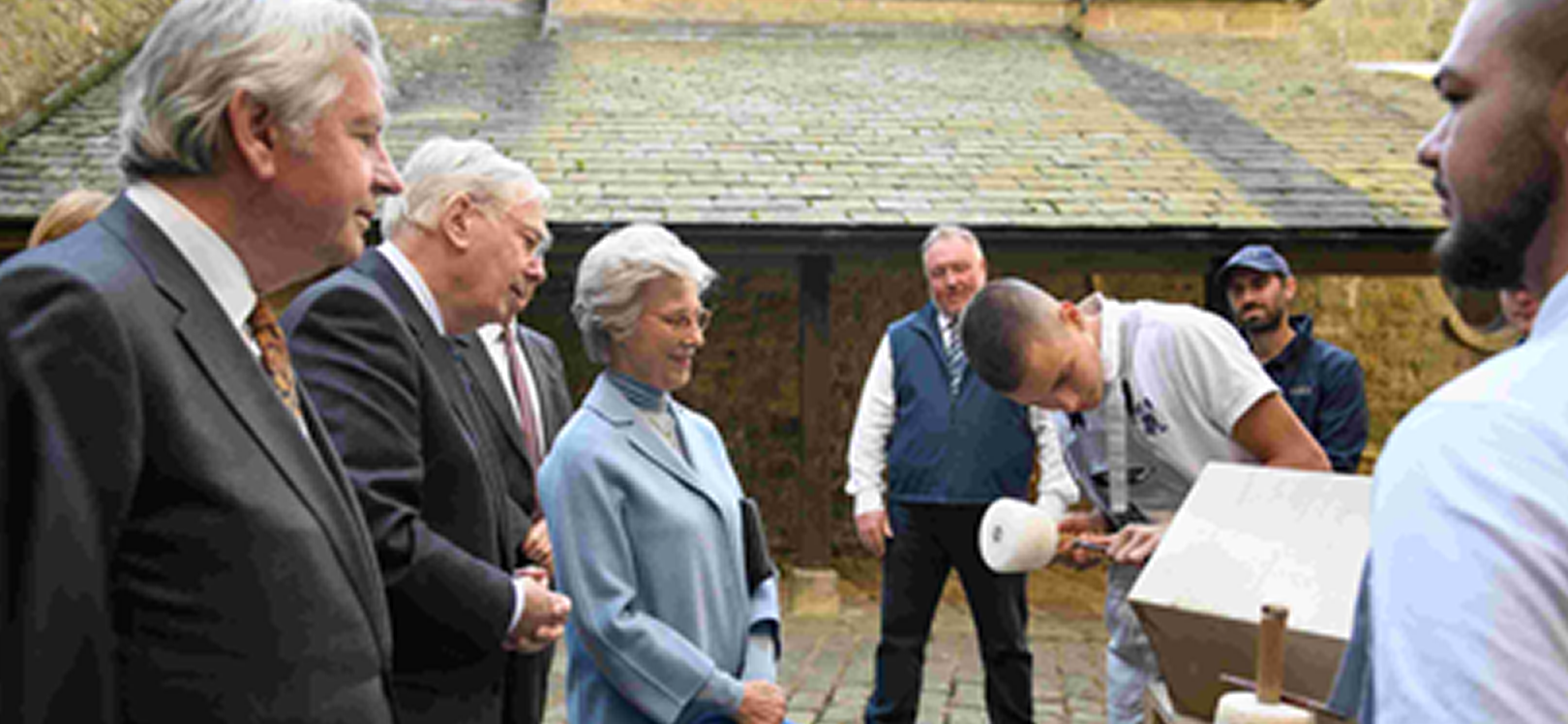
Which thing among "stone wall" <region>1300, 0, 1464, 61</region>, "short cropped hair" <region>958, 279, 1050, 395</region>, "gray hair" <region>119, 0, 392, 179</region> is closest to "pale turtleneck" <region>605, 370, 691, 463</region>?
"short cropped hair" <region>958, 279, 1050, 395</region>

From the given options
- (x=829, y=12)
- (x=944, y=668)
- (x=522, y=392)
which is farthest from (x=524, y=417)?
(x=829, y=12)

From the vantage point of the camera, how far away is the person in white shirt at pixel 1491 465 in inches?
29.6

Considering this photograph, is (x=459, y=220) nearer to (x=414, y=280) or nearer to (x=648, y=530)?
(x=414, y=280)

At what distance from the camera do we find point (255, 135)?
1321mm

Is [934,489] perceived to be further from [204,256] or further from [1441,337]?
[1441,337]

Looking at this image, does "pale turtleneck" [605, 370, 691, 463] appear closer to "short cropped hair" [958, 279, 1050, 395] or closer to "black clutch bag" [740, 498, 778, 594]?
"black clutch bag" [740, 498, 778, 594]

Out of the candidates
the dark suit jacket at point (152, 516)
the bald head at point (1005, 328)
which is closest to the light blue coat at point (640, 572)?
the bald head at point (1005, 328)

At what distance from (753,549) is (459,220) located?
36.2 inches

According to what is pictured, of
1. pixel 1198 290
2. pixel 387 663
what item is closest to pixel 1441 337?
pixel 1198 290

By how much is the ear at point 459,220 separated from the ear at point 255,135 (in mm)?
929

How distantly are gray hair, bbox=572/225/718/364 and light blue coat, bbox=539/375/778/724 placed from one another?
4.9 inches

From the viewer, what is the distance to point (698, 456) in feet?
8.41

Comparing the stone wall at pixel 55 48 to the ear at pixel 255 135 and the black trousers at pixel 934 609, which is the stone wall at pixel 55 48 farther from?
the ear at pixel 255 135

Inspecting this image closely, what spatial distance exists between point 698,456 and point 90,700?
5.05ft
